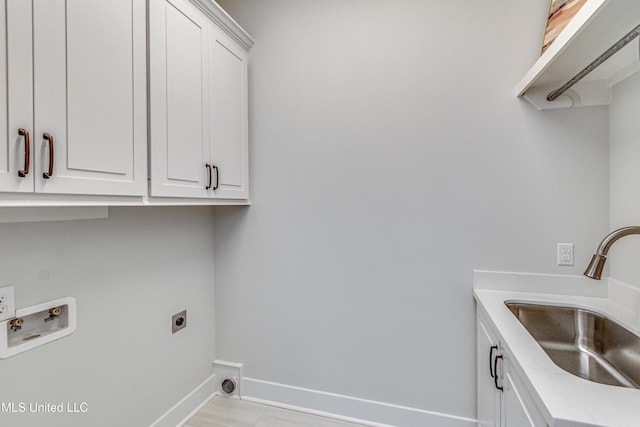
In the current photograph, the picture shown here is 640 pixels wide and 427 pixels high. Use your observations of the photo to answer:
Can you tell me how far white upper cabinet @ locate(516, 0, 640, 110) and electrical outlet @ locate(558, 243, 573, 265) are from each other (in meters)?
0.69

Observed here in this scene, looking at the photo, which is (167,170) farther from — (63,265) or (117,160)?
(63,265)

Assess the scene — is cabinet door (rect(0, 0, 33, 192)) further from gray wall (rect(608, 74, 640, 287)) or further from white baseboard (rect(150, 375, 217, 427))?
gray wall (rect(608, 74, 640, 287))

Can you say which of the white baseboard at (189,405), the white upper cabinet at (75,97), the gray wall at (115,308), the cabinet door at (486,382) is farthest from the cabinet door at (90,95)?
the cabinet door at (486,382)

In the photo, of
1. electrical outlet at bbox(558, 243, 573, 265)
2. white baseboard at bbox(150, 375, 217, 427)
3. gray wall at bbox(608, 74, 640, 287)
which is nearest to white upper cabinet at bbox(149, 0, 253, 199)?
white baseboard at bbox(150, 375, 217, 427)

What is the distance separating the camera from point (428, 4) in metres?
1.68

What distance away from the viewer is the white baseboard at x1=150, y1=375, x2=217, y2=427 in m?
1.70

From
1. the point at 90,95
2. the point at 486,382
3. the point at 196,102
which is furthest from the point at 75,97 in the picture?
the point at 486,382

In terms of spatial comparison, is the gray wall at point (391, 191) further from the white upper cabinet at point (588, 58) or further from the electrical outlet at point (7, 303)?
the electrical outlet at point (7, 303)

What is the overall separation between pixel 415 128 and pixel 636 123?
91 centimetres

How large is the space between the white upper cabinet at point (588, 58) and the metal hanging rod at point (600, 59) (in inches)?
1.6

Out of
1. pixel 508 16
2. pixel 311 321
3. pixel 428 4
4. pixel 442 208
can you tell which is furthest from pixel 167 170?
pixel 508 16

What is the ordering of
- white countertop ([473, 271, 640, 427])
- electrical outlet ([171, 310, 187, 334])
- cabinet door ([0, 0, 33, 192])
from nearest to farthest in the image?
white countertop ([473, 271, 640, 427])
cabinet door ([0, 0, 33, 192])
electrical outlet ([171, 310, 187, 334])

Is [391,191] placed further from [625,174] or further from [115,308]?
[115,308]

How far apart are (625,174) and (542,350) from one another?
0.97 meters
